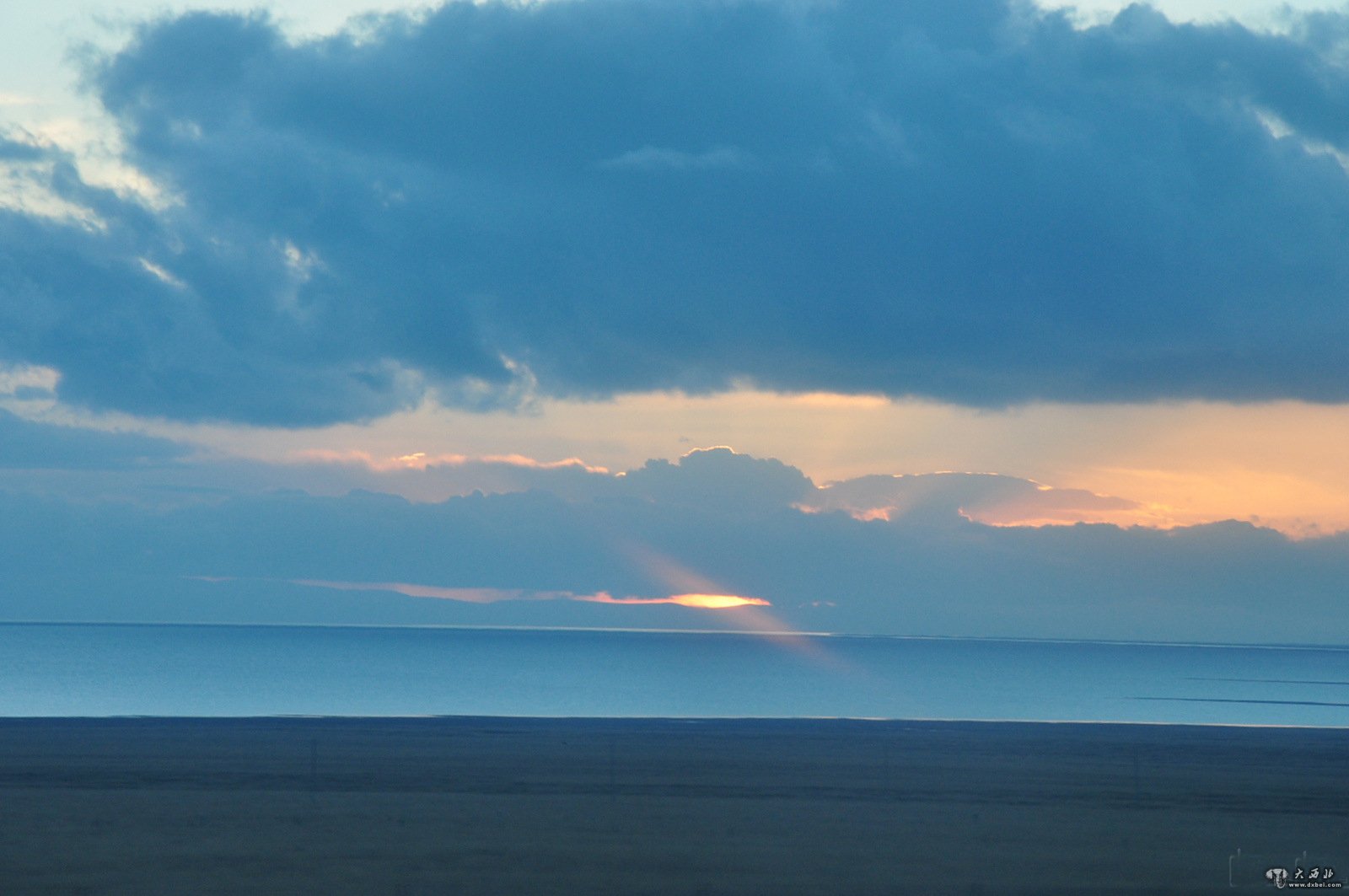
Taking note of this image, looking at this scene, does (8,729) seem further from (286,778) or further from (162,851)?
(162,851)

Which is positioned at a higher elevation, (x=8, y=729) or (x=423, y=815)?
(x=8, y=729)

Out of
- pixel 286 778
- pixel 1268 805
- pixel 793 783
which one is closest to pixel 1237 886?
pixel 1268 805

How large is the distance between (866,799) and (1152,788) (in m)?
12.4

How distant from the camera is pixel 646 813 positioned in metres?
40.1

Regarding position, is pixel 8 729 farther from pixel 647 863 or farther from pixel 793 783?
pixel 647 863

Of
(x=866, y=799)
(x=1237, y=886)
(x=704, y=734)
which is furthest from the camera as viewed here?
(x=704, y=734)

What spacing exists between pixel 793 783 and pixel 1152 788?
43.7 ft

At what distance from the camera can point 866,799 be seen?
44219 mm

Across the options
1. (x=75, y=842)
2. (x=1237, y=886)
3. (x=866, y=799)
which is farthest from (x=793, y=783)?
(x=75, y=842)

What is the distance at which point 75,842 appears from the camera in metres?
33.9

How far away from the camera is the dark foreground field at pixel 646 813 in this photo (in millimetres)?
30422

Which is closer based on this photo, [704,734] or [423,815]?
[423,815]

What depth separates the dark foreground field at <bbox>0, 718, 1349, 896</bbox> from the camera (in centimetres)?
3042

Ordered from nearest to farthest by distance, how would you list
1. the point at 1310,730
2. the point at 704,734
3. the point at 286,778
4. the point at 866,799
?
the point at 866,799
the point at 286,778
the point at 704,734
the point at 1310,730
